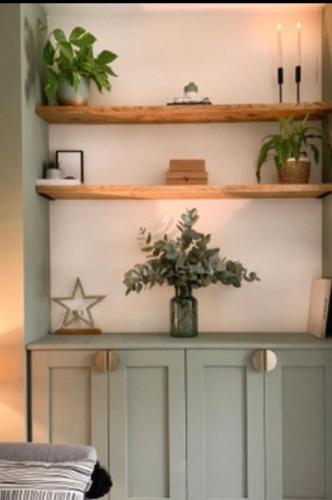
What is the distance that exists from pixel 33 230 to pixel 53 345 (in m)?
0.52

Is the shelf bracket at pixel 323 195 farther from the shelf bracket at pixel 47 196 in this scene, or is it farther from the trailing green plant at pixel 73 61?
the shelf bracket at pixel 47 196

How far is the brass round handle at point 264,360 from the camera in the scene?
6.87ft

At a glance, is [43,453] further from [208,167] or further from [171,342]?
[208,167]

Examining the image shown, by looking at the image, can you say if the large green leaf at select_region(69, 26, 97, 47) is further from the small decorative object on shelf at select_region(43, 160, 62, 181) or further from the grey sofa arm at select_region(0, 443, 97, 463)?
the grey sofa arm at select_region(0, 443, 97, 463)

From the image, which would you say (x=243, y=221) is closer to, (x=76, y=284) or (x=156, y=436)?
(x=76, y=284)

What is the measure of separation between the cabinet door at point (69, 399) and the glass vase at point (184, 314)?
406 millimetres

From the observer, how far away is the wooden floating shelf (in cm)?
223

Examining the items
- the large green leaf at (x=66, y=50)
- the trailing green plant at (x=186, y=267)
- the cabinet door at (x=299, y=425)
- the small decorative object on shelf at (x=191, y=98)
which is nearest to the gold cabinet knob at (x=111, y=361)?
the trailing green plant at (x=186, y=267)

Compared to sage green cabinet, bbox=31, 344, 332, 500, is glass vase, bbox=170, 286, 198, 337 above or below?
above

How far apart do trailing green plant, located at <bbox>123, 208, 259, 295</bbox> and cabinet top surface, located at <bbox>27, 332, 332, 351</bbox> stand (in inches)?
9.6

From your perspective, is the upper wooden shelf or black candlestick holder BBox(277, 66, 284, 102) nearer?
the upper wooden shelf

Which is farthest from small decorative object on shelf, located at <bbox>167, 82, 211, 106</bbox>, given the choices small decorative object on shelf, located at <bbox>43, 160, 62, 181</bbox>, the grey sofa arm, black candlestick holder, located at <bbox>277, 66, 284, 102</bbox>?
the grey sofa arm

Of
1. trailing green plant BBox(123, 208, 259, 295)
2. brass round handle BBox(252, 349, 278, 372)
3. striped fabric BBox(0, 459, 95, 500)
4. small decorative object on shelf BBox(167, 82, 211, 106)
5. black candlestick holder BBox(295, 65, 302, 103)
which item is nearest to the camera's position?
striped fabric BBox(0, 459, 95, 500)

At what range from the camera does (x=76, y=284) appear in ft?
8.28
